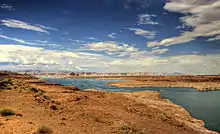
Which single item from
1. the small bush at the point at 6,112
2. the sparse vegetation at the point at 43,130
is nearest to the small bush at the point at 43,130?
the sparse vegetation at the point at 43,130

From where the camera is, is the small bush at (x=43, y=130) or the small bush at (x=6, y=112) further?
the small bush at (x=6, y=112)

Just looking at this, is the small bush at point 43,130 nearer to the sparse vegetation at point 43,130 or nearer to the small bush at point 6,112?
the sparse vegetation at point 43,130

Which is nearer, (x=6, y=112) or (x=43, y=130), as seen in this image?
(x=43, y=130)

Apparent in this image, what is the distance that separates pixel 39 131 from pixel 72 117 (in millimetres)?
5106

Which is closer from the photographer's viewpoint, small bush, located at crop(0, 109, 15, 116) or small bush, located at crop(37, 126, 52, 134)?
small bush, located at crop(37, 126, 52, 134)

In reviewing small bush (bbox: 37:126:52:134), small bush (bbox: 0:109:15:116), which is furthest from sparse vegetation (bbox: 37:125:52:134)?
small bush (bbox: 0:109:15:116)

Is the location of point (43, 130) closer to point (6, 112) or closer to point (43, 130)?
point (43, 130)

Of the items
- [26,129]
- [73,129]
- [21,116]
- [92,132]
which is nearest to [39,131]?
[26,129]

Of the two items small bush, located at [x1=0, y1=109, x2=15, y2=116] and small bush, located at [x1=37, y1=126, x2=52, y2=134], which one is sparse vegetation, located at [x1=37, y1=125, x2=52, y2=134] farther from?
small bush, located at [x1=0, y1=109, x2=15, y2=116]

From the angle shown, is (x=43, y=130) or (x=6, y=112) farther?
(x=6, y=112)

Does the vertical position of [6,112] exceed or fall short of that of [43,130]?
it exceeds it

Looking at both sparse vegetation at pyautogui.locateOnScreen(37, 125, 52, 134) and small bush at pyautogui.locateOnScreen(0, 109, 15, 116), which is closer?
sparse vegetation at pyautogui.locateOnScreen(37, 125, 52, 134)

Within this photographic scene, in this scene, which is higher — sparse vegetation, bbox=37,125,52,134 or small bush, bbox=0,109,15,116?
small bush, bbox=0,109,15,116

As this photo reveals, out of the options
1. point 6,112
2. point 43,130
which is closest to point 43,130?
point 43,130
